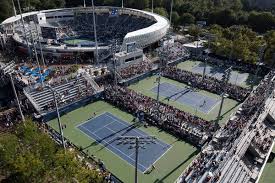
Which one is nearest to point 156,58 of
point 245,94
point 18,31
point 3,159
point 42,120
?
point 245,94

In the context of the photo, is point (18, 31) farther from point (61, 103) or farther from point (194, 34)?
point (194, 34)

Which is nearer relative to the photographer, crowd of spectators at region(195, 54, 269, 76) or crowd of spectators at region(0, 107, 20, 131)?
crowd of spectators at region(0, 107, 20, 131)

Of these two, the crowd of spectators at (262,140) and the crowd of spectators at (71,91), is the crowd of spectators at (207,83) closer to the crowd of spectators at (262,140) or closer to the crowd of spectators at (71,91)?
the crowd of spectators at (262,140)

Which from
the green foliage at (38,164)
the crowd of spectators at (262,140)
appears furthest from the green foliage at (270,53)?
the green foliage at (38,164)

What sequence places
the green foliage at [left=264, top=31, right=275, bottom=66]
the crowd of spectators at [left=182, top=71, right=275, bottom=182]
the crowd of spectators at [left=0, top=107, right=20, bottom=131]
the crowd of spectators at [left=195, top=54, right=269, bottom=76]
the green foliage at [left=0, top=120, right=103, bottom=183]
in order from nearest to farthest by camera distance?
the green foliage at [left=0, top=120, right=103, bottom=183], the crowd of spectators at [left=182, top=71, right=275, bottom=182], the crowd of spectators at [left=0, top=107, right=20, bottom=131], the crowd of spectators at [left=195, top=54, right=269, bottom=76], the green foliage at [left=264, top=31, right=275, bottom=66]

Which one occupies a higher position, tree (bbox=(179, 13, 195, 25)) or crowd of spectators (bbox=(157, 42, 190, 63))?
tree (bbox=(179, 13, 195, 25))

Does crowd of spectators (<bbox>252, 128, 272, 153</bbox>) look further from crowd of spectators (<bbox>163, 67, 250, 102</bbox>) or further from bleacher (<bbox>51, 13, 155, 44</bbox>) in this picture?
bleacher (<bbox>51, 13, 155, 44</bbox>)

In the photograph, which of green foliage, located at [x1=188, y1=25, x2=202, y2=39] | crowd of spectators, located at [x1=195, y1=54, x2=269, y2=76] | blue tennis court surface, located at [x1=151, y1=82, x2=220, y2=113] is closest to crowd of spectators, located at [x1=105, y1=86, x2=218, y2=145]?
blue tennis court surface, located at [x1=151, y1=82, x2=220, y2=113]
